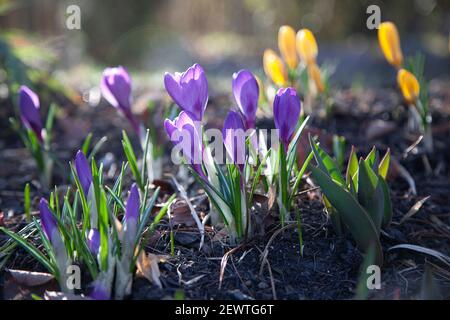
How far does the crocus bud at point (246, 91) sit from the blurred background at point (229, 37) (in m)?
5.39

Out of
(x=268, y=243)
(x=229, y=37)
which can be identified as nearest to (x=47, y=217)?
(x=268, y=243)

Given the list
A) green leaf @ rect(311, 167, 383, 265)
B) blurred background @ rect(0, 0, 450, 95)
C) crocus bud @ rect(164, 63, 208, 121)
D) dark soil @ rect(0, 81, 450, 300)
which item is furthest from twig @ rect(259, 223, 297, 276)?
blurred background @ rect(0, 0, 450, 95)

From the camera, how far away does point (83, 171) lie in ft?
4.87

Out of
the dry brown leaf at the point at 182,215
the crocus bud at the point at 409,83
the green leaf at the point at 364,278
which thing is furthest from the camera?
the crocus bud at the point at 409,83

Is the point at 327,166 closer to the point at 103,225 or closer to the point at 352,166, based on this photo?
the point at 352,166

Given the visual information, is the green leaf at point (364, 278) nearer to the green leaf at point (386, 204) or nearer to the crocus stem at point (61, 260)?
the green leaf at point (386, 204)

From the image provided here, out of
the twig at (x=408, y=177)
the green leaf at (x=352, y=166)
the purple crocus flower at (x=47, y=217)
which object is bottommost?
the purple crocus flower at (x=47, y=217)

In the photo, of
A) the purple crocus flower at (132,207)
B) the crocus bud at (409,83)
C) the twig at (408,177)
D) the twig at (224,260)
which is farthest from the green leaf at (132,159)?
the crocus bud at (409,83)

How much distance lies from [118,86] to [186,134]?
0.64 meters

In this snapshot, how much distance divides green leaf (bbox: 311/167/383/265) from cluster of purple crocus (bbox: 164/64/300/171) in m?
0.17

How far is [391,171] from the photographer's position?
2096 millimetres

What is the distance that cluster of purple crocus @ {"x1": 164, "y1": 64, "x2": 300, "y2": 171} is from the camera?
142 centimetres

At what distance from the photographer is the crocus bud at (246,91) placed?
1.50 meters

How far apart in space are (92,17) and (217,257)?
8.49 meters
